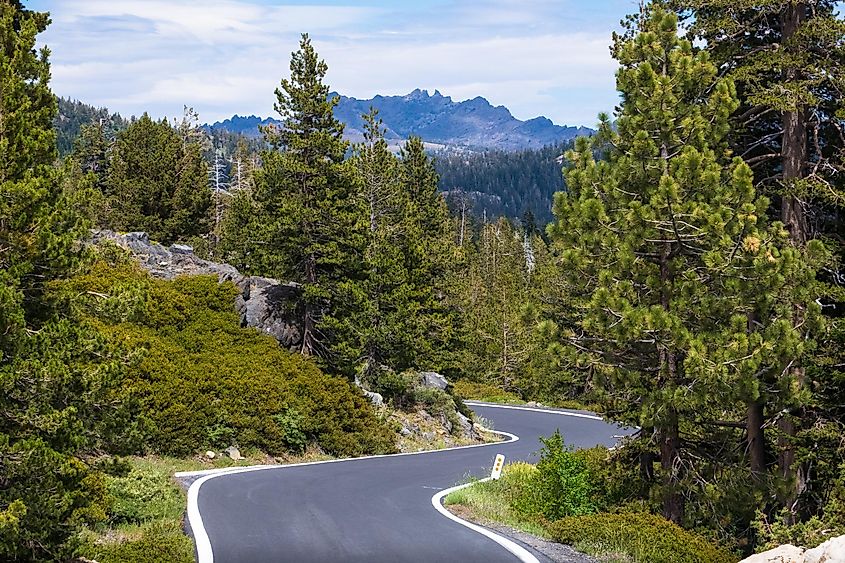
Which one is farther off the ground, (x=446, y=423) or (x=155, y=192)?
(x=155, y=192)

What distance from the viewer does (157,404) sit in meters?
22.1

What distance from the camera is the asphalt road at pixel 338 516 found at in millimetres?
11164

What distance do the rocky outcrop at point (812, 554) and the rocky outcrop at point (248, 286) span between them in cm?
2281

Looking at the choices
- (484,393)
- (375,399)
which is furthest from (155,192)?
(484,393)

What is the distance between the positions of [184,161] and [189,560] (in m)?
45.0

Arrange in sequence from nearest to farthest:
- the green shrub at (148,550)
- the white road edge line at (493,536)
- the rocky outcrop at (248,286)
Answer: the green shrub at (148,550), the white road edge line at (493,536), the rocky outcrop at (248,286)

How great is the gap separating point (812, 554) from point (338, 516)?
8354mm

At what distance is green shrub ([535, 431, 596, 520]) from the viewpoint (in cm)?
1490

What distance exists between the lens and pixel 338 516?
46.8 feet

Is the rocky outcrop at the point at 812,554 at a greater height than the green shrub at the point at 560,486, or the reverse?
the rocky outcrop at the point at 812,554

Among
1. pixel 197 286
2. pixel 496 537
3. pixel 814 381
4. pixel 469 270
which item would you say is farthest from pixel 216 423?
pixel 469 270

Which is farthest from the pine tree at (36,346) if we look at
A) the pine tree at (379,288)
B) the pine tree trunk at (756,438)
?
the pine tree at (379,288)

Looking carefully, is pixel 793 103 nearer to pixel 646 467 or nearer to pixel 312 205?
pixel 646 467

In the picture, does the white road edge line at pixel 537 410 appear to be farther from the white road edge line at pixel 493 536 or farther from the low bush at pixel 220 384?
the white road edge line at pixel 493 536
